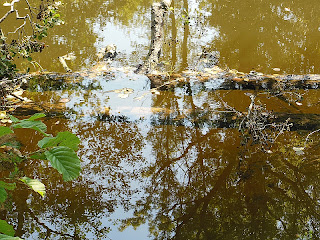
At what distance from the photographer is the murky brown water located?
2.69 meters

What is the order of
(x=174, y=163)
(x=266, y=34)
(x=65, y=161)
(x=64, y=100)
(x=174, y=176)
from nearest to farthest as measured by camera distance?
(x=65, y=161), (x=174, y=176), (x=174, y=163), (x=64, y=100), (x=266, y=34)

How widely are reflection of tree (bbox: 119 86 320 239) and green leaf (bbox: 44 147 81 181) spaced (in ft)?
4.88

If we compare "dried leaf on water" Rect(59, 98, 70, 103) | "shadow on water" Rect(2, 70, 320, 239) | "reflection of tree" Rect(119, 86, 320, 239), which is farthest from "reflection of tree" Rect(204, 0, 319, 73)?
"dried leaf on water" Rect(59, 98, 70, 103)

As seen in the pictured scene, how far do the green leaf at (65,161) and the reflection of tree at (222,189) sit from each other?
4.88 feet

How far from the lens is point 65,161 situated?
1.29 metres

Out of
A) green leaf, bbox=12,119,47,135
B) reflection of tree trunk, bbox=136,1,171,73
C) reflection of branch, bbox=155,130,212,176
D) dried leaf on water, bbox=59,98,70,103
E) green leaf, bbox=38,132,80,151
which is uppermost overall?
reflection of tree trunk, bbox=136,1,171,73

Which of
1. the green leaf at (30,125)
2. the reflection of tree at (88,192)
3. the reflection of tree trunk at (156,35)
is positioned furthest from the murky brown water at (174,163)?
the green leaf at (30,125)

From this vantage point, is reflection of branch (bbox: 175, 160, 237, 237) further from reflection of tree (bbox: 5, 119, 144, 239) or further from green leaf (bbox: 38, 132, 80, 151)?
green leaf (bbox: 38, 132, 80, 151)

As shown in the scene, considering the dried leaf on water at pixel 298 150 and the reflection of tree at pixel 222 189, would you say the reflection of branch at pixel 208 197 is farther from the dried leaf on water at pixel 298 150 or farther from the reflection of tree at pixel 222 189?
the dried leaf on water at pixel 298 150

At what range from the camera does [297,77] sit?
4887 mm

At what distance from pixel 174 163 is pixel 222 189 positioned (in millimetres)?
548

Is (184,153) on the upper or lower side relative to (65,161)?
upper

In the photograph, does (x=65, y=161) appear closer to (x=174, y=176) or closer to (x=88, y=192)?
(x=88, y=192)

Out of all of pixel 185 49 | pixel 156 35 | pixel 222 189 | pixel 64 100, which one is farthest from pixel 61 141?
pixel 185 49
